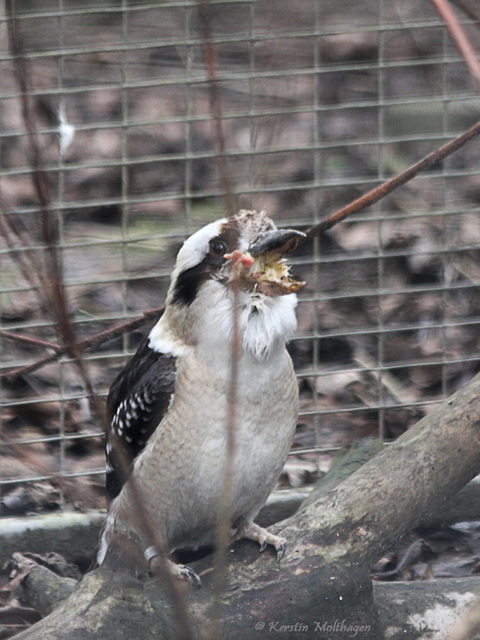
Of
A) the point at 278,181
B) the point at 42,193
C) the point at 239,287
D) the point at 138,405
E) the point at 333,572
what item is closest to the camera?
the point at 42,193

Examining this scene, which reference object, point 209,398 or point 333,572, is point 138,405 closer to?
point 209,398

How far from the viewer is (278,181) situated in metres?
4.42

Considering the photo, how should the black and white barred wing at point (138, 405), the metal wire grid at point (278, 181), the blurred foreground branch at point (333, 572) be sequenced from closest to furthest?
the blurred foreground branch at point (333, 572)
the black and white barred wing at point (138, 405)
the metal wire grid at point (278, 181)

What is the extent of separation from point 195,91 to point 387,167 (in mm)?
1361

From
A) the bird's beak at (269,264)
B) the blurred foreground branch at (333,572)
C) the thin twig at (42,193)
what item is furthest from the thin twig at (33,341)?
the thin twig at (42,193)

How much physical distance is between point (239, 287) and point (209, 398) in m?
0.39

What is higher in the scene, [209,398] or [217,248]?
[217,248]

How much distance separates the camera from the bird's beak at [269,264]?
2.18 metres

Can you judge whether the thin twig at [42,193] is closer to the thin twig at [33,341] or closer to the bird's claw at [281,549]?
the thin twig at [33,341]

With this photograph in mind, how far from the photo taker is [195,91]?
5.57 m

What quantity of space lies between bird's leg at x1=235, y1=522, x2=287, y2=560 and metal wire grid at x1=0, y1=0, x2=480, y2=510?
1228 millimetres

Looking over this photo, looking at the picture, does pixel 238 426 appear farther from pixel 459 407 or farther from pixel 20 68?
pixel 20 68

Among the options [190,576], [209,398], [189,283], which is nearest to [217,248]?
[189,283]

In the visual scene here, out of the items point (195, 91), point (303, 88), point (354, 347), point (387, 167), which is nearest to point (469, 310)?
point (354, 347)
